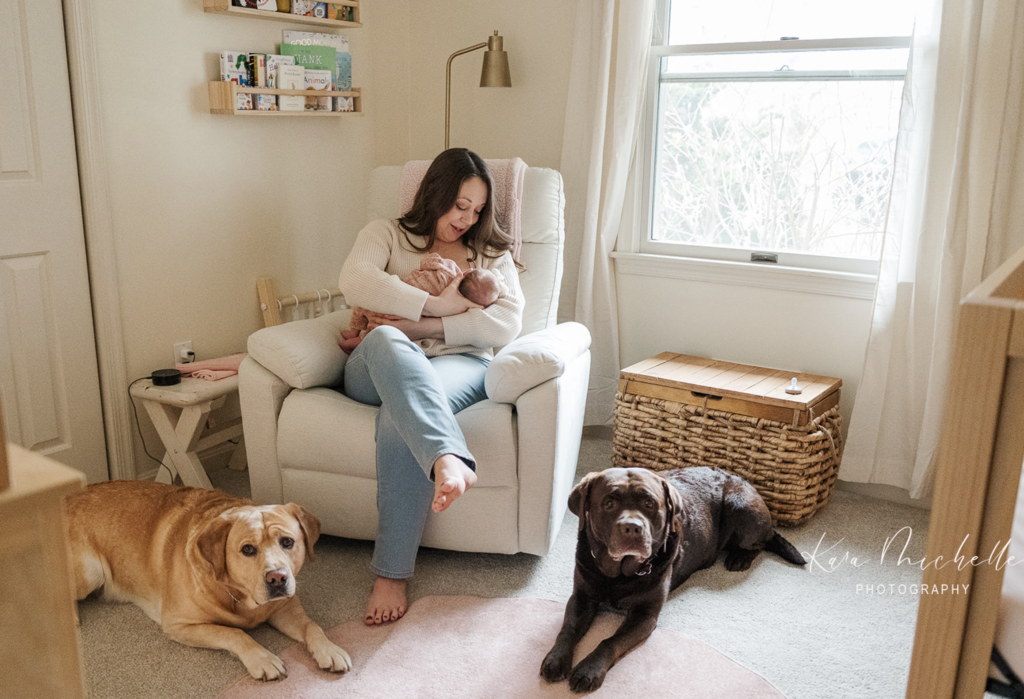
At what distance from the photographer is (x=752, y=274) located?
284cm

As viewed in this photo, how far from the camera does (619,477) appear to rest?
1838 mm

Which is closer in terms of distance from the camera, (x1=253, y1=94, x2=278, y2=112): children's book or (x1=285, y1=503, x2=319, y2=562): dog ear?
(x1=285, y1=503, x2=319, y2=562): dog ear

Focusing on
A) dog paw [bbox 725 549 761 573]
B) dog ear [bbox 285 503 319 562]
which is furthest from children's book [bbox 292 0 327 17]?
dog paw [bbox 725 549 761 573]

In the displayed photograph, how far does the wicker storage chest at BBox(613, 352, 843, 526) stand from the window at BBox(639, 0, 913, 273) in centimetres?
51

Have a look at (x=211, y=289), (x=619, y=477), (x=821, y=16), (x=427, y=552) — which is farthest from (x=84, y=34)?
(x=821, y=16)

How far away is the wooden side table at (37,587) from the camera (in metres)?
0.67

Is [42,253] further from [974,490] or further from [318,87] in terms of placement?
[974,490]

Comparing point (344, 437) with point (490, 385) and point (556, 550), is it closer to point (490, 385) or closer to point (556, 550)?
point (490, 385)

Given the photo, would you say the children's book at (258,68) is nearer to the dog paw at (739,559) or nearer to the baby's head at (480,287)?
the baby's head at (480,287)

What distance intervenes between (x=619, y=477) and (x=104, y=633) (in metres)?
1.23

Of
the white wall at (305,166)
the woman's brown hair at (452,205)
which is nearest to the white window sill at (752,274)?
the white wall at (305,166)

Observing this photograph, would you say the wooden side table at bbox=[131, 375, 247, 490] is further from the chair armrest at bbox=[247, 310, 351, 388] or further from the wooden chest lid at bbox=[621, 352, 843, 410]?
the wooden chest lid at bbox=[621, 352, 843, 410]

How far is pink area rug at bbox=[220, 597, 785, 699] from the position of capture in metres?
1.72

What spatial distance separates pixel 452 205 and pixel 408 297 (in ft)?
1.07
